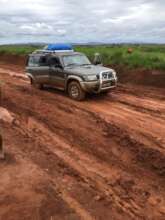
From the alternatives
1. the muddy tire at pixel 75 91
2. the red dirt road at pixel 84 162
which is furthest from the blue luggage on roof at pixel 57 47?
the red dirt road at pixel 84 162

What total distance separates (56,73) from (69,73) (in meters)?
0.97

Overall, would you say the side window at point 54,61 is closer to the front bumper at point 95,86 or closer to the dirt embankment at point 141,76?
the front bumper at point 95,86

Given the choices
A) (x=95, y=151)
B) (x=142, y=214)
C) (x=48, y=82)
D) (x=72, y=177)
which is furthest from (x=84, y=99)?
(x=142, y=214)

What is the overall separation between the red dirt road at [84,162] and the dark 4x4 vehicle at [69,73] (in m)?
0.90

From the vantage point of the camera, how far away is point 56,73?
44.2 feet

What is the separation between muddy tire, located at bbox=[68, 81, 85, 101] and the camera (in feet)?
40.8

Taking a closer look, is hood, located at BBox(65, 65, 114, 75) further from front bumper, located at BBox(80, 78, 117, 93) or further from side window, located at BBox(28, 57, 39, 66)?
side window, located at BBox(28, 57, 39, 66)

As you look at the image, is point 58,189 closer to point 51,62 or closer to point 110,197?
point 110,197

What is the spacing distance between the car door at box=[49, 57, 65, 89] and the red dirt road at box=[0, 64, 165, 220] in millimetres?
1816

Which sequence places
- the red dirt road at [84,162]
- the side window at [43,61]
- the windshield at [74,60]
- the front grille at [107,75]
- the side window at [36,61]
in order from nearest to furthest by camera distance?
1. the red dirt road at [84,162]
2. the front grille at [107,75]
3. the windshield at [74,60]
4. the side window at [43,61]
5. the side window at [36,61]

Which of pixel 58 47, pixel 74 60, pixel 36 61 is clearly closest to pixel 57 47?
pixel 58 47

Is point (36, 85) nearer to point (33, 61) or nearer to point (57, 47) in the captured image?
point (33, 61)

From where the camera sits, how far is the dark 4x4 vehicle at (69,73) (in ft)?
40.0

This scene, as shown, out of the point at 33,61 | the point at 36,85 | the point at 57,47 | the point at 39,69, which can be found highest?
the point at 57,47
